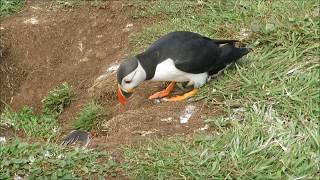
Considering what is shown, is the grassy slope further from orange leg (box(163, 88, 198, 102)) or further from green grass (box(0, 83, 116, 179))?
green grass (box(0, 83, 116, 179))

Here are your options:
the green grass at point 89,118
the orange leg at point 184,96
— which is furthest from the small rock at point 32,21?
the orange leg at point 184,96

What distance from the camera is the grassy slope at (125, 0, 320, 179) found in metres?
3.53

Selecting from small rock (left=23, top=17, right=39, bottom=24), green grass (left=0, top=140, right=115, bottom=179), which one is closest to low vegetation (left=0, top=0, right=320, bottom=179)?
green grass (left=0, top=140, right=115, bottom=179)

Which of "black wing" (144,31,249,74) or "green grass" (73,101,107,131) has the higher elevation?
"black wing" (144,31,249,74)

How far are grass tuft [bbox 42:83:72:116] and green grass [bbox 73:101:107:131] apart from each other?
593 mm

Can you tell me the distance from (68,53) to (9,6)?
1.21 m

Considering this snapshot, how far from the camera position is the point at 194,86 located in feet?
14.9

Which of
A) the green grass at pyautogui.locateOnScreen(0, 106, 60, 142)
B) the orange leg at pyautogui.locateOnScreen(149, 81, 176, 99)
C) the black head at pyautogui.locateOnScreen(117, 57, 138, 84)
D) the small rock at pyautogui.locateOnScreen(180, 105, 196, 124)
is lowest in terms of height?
the green grass at pyautogui.locateOnScreen(0, 106, 60, 142)

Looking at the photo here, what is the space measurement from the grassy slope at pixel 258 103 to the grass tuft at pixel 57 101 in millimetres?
868

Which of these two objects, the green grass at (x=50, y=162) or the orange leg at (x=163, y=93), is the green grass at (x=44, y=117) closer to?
the green grass at (x=50, y=162)

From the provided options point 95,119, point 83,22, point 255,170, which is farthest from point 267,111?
point 83,22

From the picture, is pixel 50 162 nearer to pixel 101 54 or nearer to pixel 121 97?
pixel 121 97

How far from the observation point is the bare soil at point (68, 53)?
201 inches

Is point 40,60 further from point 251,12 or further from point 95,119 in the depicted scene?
point 251,12
